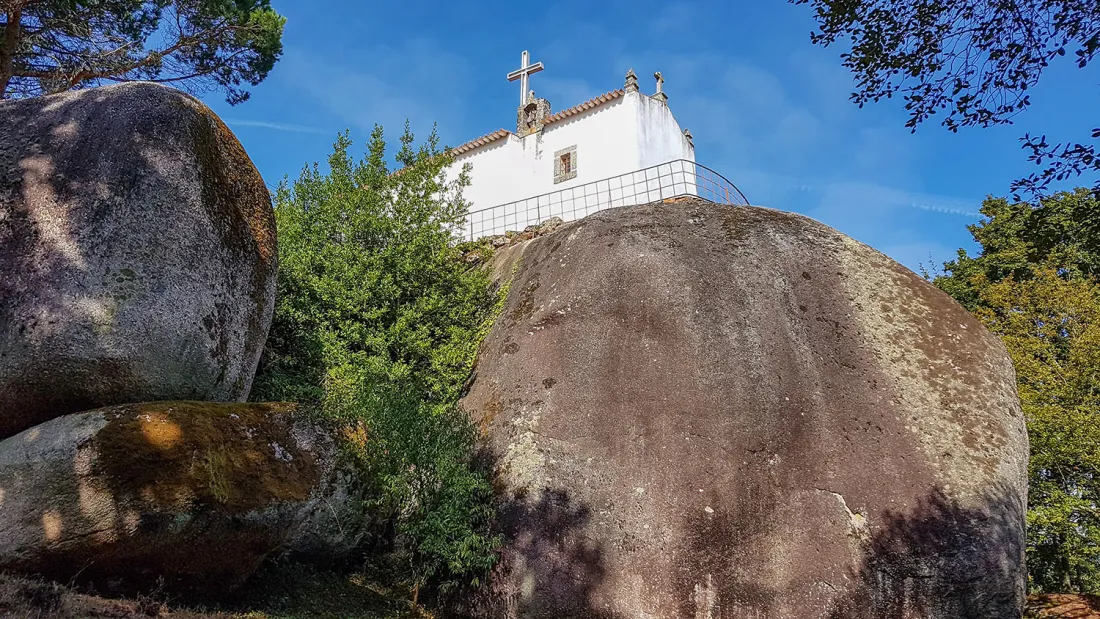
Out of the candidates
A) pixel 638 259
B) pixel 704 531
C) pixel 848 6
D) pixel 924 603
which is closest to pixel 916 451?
pixel 924 603

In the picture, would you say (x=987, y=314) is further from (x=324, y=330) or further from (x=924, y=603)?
(x=324, y=330)

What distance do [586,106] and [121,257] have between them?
1893 centimetres

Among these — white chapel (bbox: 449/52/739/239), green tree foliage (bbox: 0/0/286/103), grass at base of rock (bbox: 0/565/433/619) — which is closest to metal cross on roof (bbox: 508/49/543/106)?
white chapel (bbox: 449/52/739/239)

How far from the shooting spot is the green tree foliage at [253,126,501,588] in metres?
9.16

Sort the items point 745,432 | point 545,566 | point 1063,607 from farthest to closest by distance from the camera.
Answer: point 1063,607 < point 745,432 < point 545,566

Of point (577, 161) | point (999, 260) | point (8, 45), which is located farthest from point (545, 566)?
point (999, 260)

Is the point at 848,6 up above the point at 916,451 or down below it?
above

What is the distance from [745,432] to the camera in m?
9.86

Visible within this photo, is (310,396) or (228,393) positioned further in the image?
(310,396)

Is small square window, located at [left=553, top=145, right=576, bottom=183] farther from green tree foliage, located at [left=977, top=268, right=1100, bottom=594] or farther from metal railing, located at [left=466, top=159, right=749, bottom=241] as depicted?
green tree foliage, located at [left=977, top=268, right=1100, bottom=594]

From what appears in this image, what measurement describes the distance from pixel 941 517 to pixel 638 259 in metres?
5.91

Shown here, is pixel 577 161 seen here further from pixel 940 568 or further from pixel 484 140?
pixel 940 568

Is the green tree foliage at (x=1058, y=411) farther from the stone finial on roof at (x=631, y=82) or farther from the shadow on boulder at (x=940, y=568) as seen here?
the stone finial on roof at (x=631, y=82)

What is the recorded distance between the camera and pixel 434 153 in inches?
564
